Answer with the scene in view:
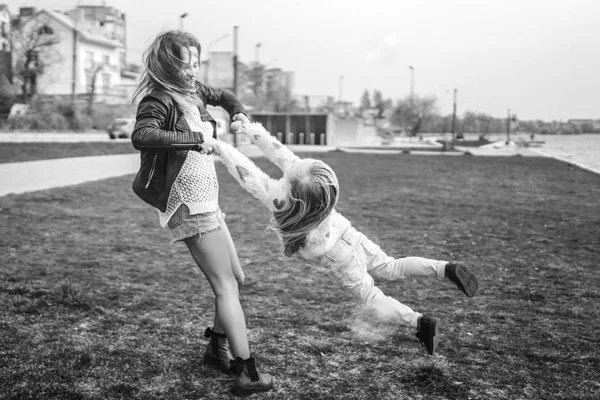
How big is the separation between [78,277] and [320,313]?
2.31 m

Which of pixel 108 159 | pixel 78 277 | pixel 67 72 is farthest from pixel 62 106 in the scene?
pixel 78 277

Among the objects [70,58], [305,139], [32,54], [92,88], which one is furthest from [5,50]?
[305,139]

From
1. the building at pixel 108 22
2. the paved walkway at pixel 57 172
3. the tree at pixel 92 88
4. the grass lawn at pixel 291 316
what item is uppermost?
the building at pixel 108 22

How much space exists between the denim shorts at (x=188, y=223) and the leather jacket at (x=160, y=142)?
0.09 meters

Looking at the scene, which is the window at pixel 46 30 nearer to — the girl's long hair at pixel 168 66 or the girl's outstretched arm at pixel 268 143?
the girl's outstretched arm at pixel 268 143

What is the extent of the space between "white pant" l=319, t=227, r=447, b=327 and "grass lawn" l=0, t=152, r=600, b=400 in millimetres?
419

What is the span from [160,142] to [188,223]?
0.49 m

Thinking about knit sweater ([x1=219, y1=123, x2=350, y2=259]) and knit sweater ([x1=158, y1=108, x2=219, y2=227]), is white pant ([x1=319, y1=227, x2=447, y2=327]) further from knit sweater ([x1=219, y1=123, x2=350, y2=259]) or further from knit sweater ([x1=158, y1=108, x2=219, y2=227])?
knit sweater ([x1=158, y1=108, x2=219, y2=227])

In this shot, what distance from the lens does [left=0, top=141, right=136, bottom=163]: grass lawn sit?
16906mm

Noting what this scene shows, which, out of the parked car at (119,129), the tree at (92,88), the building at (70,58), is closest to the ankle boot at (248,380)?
the parked car at (119,129)

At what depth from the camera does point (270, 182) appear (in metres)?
3.20

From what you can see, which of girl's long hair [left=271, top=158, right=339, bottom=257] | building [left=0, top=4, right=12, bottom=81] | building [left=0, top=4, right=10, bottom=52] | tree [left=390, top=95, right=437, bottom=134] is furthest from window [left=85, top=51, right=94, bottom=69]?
tree [left=390, top=95, right=437, bottom=134]

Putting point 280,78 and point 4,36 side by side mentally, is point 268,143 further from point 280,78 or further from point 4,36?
point 280,78

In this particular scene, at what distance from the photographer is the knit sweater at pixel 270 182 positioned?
313 centimetres
